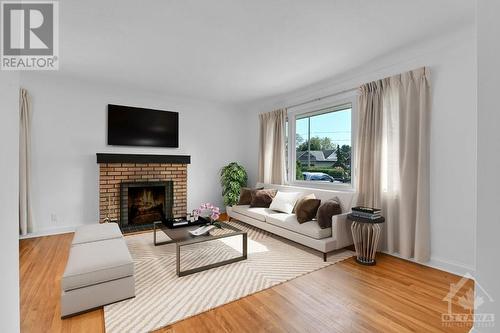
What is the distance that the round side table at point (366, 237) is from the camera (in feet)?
9.62

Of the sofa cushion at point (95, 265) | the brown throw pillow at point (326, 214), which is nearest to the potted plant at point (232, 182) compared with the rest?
the brown throw pillow at point (326, 214)

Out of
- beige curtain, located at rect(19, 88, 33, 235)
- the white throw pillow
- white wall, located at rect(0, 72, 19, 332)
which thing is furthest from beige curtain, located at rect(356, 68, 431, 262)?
beige curtain, located at rect(19, 88, 33, 235)

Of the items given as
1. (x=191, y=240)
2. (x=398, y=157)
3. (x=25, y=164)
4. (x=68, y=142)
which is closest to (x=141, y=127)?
(x=68, y=142)

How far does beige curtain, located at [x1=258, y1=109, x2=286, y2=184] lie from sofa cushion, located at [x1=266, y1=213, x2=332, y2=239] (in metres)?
1.35

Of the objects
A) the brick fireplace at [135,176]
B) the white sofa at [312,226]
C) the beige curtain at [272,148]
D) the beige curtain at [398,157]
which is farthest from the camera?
the beige curtain at [272,148]

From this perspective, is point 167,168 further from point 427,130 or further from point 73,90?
point 427,130

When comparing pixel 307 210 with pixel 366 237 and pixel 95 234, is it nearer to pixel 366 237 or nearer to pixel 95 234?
pixel 366 237

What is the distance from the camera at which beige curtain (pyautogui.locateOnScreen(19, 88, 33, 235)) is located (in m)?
3.72

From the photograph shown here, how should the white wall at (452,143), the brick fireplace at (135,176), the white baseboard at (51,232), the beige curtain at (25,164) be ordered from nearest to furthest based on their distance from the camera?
the white wall at (452,143) < the beige curtain at (25,164) < the white baseboard at (51,232) < the brick fireplace at (135,176)

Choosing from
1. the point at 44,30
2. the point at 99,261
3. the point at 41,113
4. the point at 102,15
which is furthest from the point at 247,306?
the point at 41,113

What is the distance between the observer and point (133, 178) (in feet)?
15.4

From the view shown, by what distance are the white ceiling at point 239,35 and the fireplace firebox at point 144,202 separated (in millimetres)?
2068

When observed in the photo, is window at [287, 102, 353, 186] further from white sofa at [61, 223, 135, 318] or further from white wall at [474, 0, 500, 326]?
white wall at [474, 0, 500, 326]

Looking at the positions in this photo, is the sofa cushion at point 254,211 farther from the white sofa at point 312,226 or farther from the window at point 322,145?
the window at point 322,145
